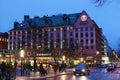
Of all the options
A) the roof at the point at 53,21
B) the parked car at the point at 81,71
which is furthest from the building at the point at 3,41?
the parked car at the point at 81,71

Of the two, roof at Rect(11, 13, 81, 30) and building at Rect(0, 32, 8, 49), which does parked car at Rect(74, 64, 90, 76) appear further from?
building at Rect(0, 32, 8, 49)

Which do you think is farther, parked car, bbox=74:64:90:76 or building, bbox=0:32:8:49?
building, bbox=0:32:8:49

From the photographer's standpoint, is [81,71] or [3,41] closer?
[81,71]

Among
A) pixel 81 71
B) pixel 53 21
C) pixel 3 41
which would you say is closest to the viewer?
pixel 81 71

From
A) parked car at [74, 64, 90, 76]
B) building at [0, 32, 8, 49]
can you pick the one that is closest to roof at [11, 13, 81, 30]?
building at [0, 32, 8, 49]

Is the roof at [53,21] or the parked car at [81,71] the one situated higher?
the roof at [53,21]

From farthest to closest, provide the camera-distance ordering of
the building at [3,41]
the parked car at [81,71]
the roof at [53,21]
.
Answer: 1. the building at [3,41]
2. the roof at [53,21]
3. the parked car at [81,71]

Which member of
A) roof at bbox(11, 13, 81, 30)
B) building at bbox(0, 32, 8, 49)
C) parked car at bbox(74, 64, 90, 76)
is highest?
roof at bbox(11, 13, 81, 30)

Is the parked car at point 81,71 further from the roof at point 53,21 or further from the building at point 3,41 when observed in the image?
the building at point 3,41

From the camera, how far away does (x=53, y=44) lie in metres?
144

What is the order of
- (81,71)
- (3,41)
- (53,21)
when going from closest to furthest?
(81,71)
(53,21)
(3,41)

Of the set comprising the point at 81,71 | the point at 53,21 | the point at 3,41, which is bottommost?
the point at 81,71

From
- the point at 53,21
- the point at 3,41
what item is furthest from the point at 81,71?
the point at 3,41

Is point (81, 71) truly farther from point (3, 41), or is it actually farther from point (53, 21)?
point (3, 41)
